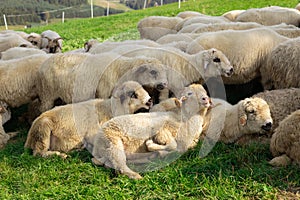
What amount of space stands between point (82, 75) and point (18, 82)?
3.67 feet

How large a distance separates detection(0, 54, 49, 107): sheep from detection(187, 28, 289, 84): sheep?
281 centimetres

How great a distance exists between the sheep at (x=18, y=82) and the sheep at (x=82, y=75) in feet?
0.74

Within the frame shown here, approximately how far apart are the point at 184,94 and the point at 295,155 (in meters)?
1.48

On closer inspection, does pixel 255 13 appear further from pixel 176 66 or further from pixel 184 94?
pixel 184 94

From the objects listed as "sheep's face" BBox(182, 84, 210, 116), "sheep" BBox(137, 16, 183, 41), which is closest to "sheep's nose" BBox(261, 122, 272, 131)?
"sheep's face" BBox(182, 84, 210, 116)

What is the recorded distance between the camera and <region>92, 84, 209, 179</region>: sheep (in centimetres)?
459

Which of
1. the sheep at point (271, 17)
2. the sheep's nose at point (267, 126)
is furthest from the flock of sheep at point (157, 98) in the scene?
the sheep at point (271, 17)

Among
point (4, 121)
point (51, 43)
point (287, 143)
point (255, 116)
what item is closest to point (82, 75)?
point (4, 121)

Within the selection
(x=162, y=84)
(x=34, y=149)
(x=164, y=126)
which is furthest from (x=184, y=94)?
(x=34, y=149)

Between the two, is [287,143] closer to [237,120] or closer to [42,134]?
[237,120]

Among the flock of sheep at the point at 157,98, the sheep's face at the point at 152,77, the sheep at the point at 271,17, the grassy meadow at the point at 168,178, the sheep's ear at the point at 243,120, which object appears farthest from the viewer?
the sheep at the point at 271,17

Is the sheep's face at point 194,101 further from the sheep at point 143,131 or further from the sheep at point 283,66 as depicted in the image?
the sheep at point 283,66

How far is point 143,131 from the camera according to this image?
4816 millimetres

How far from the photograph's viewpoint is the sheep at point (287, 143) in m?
4.27
